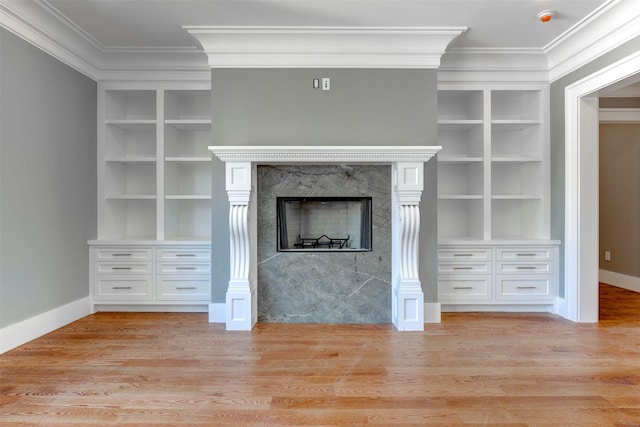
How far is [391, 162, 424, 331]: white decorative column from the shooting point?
10.2 feet

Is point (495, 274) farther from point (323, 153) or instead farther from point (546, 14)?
point (546, 14)

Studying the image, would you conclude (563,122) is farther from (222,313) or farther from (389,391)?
(222,313)

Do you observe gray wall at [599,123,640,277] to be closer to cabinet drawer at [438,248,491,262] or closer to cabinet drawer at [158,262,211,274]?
cabinet drawer at [438,248,491,262]

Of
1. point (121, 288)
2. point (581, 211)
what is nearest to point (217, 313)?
point (121, 288)

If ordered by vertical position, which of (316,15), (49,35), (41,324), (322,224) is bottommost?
(41,324)

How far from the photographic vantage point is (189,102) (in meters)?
4.15

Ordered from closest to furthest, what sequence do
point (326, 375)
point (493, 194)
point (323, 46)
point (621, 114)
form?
point (326, 375) < point (323, 46) < point (493, 194) < point (621, 114)

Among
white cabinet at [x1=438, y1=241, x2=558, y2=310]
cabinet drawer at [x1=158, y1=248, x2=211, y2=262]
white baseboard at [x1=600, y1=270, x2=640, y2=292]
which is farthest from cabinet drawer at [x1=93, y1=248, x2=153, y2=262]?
white baseboard at [x1=600, y1=270, x2=640, y2=292]

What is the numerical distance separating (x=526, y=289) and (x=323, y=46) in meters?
3.03

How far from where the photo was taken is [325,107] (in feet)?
11.1

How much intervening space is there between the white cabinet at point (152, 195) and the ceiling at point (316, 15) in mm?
678

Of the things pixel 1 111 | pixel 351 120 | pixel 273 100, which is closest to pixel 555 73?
pixel 351 120

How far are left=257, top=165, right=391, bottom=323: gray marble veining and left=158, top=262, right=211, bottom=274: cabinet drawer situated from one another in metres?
0.69

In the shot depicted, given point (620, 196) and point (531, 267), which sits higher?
point (620, 196)
